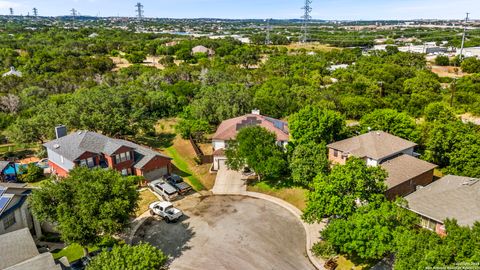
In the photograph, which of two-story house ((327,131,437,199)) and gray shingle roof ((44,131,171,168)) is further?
gray shingle roof ((44,131,171,168))

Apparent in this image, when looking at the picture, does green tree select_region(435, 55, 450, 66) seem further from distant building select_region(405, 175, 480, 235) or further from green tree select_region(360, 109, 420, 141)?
distant building select_region(405, 175, 480, 235)

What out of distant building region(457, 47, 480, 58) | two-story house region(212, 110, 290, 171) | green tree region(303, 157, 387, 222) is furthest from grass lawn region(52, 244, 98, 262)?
distant building region(457, 47, 480, 58)

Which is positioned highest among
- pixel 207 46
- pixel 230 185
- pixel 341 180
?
pixel 207 46

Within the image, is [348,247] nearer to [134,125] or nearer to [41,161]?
[134,125]

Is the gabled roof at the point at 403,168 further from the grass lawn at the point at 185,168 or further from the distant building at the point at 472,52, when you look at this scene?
the distant building at the point at 472,52

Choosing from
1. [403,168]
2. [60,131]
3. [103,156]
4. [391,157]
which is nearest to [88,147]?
[103,156]

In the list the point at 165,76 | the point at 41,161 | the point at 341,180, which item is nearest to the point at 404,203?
the point at 341,180

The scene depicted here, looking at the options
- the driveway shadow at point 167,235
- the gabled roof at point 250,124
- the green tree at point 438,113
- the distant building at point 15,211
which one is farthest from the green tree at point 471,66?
the distant building at point 15,211
